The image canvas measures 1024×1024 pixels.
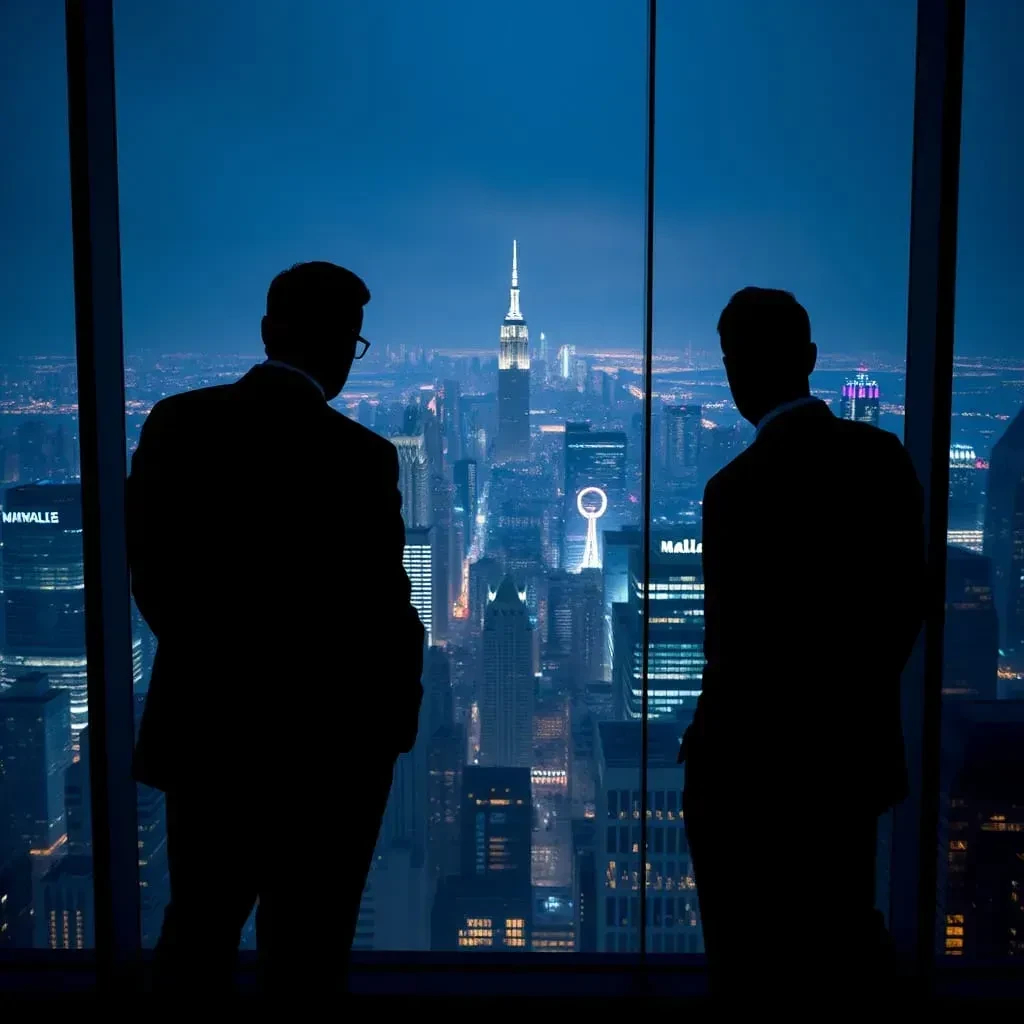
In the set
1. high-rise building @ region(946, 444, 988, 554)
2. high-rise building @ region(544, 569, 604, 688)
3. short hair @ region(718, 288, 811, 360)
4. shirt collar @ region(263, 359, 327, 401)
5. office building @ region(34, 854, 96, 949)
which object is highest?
short hair @ region(718, 288, 811, 360)

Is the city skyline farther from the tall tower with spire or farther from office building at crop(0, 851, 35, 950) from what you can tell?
office building at crop(0, 851, 35, 950)

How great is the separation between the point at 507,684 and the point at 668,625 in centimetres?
169

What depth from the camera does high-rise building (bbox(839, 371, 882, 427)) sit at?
1859 mm

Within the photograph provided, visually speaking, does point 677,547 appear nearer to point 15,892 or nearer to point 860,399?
point 860,399

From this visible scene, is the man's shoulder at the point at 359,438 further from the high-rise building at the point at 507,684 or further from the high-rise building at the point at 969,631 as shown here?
the high-rise building at the point at 507,684

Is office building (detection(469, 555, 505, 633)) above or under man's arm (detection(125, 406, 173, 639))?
under

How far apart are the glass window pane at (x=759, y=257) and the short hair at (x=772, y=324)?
0.20ft

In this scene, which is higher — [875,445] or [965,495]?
[875,445]

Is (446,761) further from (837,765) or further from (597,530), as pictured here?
(837,765)

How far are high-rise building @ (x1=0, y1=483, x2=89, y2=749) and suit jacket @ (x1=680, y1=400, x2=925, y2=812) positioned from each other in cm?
144

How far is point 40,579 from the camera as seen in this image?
213cm

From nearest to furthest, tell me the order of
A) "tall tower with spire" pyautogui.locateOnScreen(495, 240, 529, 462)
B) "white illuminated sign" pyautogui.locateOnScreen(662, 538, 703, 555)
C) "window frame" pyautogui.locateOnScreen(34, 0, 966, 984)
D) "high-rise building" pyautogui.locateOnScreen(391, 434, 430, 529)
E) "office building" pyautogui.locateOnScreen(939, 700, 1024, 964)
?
"window frame" pyautogui.locateOnScreen(34, 0, 966, 984) < "white illuminated sign" pyautogui.locateOnScreen(662, 538, 703, 555) < "high-rise building" pyautogui.locateOnScreen(391, 434, 430, 529) < "office building" pyautogui.locateOnScreen(939, 700, 1024, 964) < "tall tower with spire" pyautogui.locateOnScreen(495, 240, 529, 462)

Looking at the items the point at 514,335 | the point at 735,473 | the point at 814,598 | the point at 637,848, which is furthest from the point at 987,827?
the point at 514,335

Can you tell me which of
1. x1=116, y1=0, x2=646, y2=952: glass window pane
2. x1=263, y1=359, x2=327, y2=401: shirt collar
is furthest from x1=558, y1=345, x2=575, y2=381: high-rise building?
x1=263, y1=359, x2=327, y2=401: shirt collar
